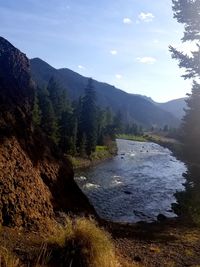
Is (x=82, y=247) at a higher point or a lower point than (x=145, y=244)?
higher

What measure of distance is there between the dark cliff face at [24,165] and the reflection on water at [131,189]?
11.1 m

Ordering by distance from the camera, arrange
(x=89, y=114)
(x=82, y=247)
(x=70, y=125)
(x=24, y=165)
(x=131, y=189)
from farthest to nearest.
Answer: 1. (x=89, y=114)
2. (x=70, y=125)
3. (x=131, y=189)
4. (x=24, y=165)
5. (x=82, y=247)

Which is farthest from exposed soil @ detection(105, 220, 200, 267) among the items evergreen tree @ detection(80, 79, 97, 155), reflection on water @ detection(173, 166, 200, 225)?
evergreen tree @ detection(80, 79, 97, 155)

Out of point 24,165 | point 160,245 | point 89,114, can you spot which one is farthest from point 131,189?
point 89,114

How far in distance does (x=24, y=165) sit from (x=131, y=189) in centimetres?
2749

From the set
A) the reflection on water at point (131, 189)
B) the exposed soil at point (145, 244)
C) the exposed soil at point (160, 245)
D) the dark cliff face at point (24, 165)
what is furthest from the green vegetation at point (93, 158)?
the exposed soil at point (145, 244)

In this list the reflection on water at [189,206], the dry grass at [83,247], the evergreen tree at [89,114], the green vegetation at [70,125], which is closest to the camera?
the dry grass at [83,247]

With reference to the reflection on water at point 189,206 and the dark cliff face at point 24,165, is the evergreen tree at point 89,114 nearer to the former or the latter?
the reflection on water at point 189,206

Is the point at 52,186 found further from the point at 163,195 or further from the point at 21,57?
the point at 163,195

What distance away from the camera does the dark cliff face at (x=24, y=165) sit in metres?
13.2

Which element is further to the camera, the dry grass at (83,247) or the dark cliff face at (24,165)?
the dark cliff face at (24,165)

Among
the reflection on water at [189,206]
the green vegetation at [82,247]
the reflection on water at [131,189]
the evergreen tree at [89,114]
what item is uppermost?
the evergreen tree at [89,114]

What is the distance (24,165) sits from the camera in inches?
592

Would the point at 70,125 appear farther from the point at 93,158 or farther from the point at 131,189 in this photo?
the point at 131,189
